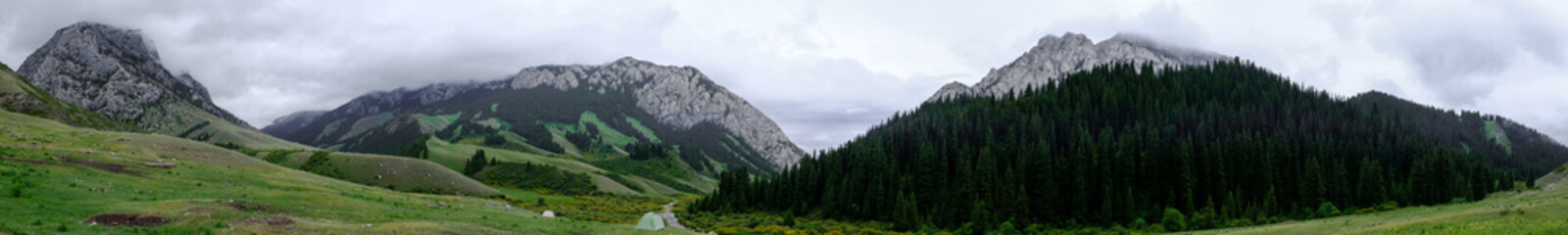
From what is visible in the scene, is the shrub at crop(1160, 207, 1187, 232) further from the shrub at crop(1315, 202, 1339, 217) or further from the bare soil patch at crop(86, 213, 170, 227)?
the bare soil patch at crop(86, 213, 170, 227)

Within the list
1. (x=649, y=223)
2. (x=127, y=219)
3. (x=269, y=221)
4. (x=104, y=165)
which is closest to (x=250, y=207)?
(x=269, y=221)

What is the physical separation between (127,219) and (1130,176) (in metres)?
125

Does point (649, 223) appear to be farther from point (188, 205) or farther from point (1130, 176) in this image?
point (1130, 176)

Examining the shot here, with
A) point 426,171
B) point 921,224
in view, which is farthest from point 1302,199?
point 426,171

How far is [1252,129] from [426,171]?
20325 cm

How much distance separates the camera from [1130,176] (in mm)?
115375

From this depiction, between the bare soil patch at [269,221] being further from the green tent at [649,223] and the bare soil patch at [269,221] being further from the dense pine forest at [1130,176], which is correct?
the dense pine forest at [1130,176]

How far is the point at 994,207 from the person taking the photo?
109000 millimetres

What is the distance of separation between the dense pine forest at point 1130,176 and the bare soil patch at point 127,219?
280ft

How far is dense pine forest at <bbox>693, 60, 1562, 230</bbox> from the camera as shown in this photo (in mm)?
104562

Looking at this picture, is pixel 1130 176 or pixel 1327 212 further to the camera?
pixel 1130 176

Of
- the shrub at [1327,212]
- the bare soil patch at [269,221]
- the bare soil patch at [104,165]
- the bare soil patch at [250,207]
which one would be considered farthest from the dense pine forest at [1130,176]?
the bare soil patch at [104,165]

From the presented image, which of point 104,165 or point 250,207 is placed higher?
point 104,165

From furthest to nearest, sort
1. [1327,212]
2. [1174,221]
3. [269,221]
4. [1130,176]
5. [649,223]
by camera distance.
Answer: [1130,176] → [1327,212] → [1174,221] → [649,223] → [269,221]
